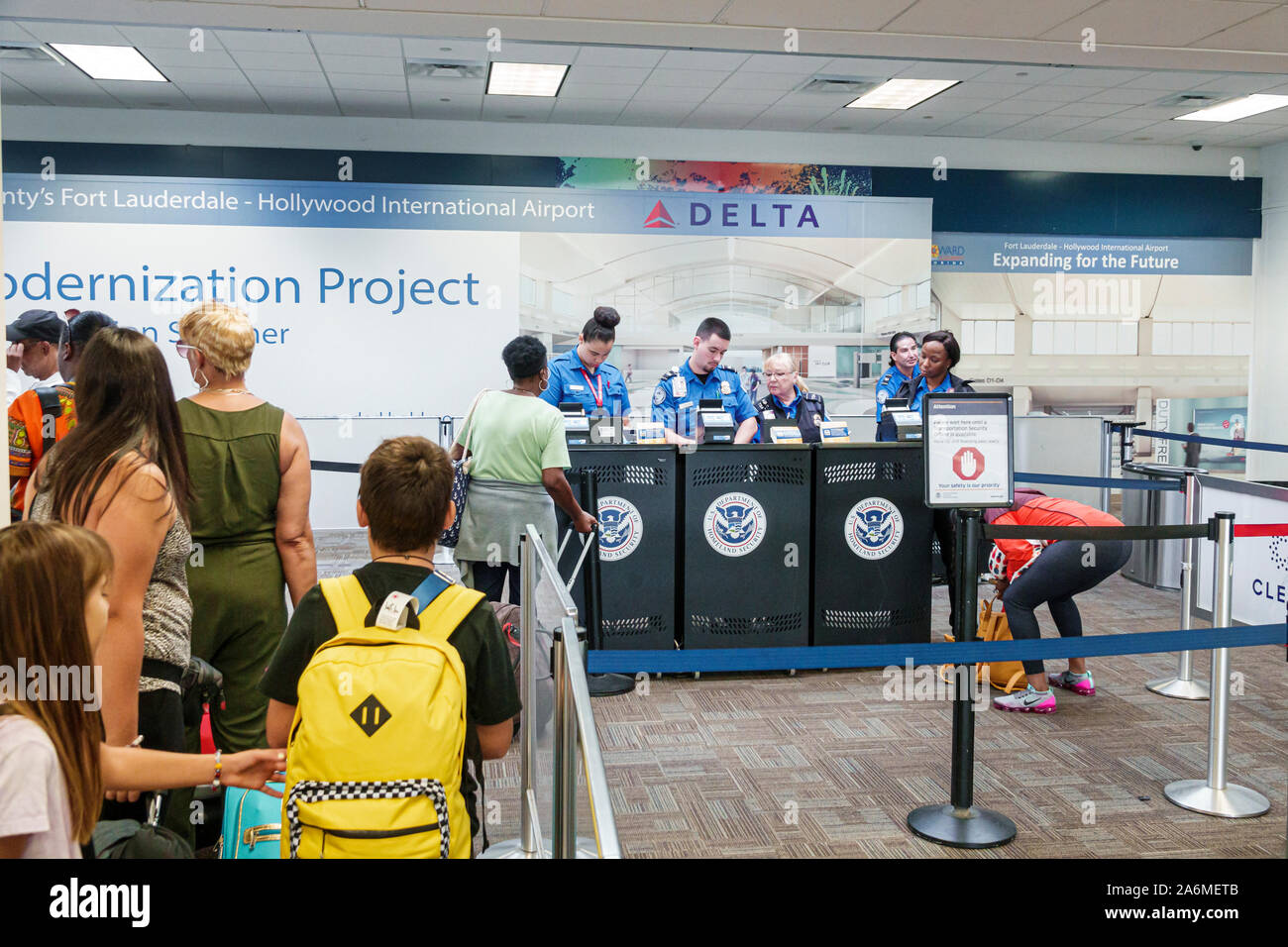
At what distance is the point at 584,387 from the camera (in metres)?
6.27

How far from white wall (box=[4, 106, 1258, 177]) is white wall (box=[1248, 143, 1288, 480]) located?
0.32 metres

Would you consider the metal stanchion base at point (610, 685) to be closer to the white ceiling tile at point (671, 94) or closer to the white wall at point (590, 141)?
the white ceiling tile at point (671, 94)

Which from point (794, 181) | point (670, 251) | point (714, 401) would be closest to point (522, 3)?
point (714, 401)

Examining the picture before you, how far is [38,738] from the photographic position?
1.32 metres

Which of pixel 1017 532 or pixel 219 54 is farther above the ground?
pixel 219 54

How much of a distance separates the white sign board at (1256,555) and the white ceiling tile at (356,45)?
5.50 m

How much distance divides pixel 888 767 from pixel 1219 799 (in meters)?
1.03

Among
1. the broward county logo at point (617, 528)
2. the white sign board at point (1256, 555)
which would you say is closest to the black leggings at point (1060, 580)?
the white sign board at point (1256, 555)

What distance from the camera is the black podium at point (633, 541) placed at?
4.71 metres

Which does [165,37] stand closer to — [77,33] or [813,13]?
[77,33]

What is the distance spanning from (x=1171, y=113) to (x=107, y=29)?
811cm
